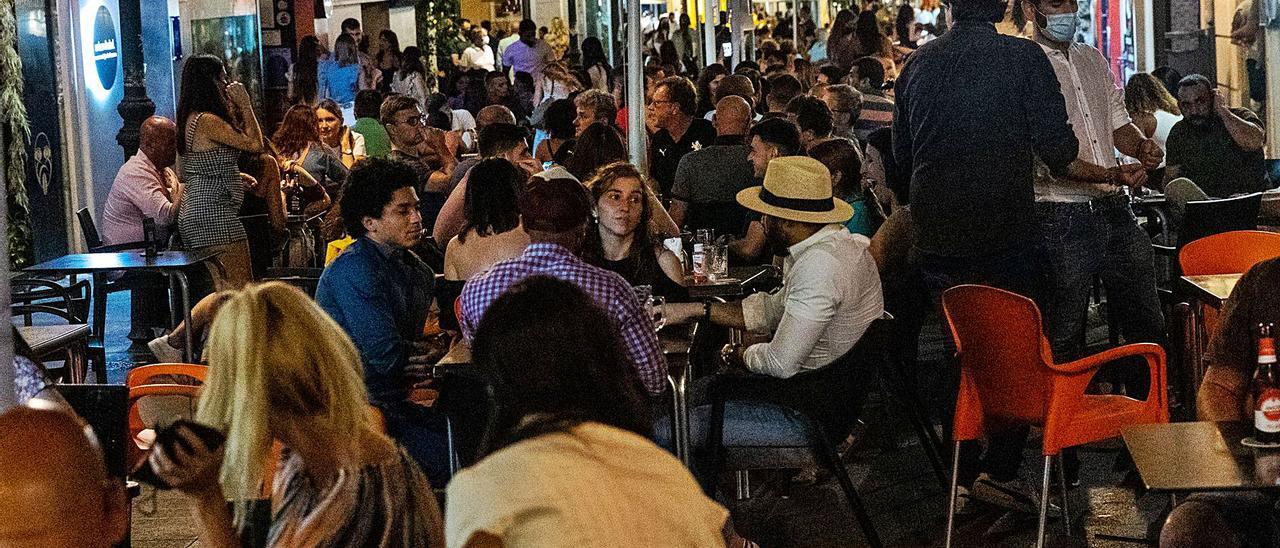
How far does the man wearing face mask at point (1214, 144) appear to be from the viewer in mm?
9242

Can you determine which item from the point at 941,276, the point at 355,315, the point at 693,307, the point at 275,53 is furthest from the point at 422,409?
the point at 275,53

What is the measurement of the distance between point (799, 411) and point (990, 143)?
1.69m

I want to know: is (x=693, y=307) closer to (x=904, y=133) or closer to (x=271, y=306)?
(x=904, y=133)

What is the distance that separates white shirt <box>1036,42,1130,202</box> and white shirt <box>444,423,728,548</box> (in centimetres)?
439

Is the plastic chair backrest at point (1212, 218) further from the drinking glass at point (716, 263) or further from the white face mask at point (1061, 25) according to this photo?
the drinking glass at point (716, 263)

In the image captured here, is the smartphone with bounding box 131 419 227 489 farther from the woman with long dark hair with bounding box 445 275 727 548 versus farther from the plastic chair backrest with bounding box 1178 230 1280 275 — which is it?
the plastic chair backrest with bounding box 1178 230 1280 275

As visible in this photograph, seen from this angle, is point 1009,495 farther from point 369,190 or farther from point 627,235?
point 369,190

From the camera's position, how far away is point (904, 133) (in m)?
6.58

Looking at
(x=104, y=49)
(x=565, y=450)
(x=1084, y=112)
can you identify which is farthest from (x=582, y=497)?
(x=104, y=49)

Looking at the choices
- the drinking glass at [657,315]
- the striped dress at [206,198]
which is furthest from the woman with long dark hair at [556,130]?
the drinking glass at [657,315]

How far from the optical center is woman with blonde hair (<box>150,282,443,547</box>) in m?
2.92

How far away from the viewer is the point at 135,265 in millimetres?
8000

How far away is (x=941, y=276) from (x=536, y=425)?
4.20 metres

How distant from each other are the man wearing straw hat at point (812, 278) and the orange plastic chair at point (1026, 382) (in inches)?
12.8
